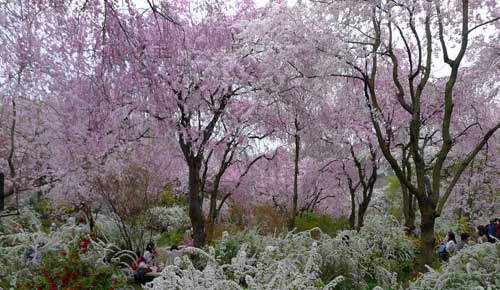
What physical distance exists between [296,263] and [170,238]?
12.5m

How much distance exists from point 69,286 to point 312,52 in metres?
5.03

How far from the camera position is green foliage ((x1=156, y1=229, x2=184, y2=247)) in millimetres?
17855

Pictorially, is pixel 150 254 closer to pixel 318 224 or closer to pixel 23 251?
pixel 23 251

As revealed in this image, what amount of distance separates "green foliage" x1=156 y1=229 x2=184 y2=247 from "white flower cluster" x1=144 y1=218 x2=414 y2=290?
841 centimetres

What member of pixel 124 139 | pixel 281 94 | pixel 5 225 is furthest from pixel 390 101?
pixel 5 225

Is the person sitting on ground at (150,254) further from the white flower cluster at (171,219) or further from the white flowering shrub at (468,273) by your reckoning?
the white flower cluster at (171,219)

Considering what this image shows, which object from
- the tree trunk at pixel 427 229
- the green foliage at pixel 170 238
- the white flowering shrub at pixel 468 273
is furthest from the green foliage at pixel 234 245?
the green foliage at pixel 170 238

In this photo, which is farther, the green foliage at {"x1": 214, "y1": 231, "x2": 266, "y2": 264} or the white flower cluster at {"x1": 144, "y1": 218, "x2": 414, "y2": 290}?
the green foliage at {"x1": 214, "y1": 231, "x2": 266, "y2": 264}

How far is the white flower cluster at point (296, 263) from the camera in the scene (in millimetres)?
4957

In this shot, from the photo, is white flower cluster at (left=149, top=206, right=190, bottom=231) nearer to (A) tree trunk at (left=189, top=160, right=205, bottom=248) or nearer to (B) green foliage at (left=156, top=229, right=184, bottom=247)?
(B) green foliage at (left=156, top=229, right=184, bottom=247)

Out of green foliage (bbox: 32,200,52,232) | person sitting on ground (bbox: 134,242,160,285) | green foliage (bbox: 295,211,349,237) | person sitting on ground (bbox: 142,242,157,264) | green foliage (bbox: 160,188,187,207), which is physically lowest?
person sitting on ground (bbox: 134,242,160,285)

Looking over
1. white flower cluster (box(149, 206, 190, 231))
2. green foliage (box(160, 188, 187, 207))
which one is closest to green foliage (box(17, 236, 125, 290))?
white flower cluster (box(149, 206, 190, 231))

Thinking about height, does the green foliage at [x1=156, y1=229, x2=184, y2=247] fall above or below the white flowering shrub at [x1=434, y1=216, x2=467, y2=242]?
below

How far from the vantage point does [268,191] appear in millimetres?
21594
